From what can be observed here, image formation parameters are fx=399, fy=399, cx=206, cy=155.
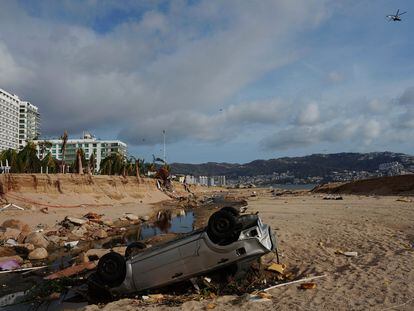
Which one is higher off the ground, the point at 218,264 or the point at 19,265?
the point at 218,264

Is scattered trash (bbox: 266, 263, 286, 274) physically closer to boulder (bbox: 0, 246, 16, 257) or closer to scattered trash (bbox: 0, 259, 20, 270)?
scattered trash (bbox: 0, 259, 20, 270)

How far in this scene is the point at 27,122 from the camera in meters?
183

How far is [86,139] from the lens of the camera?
636 feet

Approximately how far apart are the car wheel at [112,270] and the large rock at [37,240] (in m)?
10.5

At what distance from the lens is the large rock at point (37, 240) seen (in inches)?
725

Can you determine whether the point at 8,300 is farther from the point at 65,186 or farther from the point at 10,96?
the point at 10,96

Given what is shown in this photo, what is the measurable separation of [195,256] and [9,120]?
179m

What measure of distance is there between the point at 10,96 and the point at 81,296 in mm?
180667

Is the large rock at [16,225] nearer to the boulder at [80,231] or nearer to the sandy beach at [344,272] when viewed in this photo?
the boulder at [80,231]

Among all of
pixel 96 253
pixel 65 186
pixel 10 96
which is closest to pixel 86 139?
pixel 10 96

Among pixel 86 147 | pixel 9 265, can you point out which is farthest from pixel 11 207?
pixel 86 147

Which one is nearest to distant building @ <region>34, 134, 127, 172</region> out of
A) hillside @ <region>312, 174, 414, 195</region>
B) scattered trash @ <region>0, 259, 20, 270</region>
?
hillside @ <region>312, 174, 414, 195</region>

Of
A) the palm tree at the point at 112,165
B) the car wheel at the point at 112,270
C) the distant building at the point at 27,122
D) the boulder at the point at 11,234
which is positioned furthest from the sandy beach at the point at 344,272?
the distant building at the point at 27,122

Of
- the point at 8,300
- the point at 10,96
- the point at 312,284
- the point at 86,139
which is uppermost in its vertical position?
the point at 10,96
